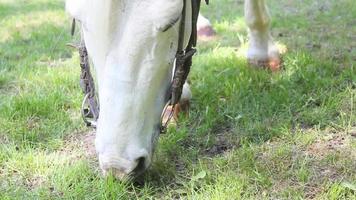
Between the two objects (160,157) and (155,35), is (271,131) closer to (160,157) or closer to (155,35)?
(160,157)

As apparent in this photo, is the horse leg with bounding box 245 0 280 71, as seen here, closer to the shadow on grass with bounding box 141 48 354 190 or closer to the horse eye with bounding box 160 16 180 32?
the shadow on grass with bounding box 141 48 354 190

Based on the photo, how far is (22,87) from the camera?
3.82 metres

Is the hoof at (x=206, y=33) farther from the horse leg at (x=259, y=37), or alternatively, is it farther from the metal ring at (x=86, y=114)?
the metal ring at (x=86, y=114)

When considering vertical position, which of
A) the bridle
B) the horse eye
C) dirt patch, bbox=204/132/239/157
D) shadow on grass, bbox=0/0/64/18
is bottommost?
shadow on grass, bbox=0/0/64/18

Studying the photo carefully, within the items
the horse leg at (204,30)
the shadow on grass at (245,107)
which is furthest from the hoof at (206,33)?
the shadow on grass at (245,107)

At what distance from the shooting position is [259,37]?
4.02 metres

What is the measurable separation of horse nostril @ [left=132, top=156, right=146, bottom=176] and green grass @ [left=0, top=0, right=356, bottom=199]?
0.10 meters

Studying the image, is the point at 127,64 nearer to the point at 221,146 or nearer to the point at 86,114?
the point at 86,114

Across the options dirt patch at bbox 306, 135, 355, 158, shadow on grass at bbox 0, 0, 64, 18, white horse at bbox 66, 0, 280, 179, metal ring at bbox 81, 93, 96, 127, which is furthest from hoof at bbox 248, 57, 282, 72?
shadow on grass at bbox 0, 0, 64, 18

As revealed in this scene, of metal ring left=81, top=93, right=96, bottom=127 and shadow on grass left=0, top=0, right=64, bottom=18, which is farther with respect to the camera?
shadow on grass left=0, top=0, right=64, bottom=18

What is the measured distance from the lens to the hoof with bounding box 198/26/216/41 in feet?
16.3

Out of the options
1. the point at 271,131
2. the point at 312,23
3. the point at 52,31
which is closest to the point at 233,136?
the point at 271,131

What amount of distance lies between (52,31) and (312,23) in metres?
2.46

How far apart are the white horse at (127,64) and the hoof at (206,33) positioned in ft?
9.18
